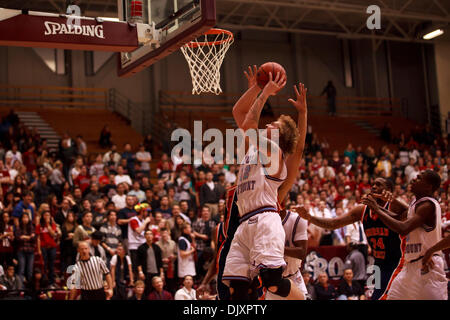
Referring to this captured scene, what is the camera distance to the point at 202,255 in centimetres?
1146

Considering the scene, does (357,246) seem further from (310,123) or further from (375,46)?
(375,46)

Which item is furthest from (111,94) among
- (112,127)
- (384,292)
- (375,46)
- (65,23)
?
(384,292)

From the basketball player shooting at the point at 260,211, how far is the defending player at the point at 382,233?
47.0 inches

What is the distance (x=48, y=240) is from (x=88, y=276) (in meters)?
1.65

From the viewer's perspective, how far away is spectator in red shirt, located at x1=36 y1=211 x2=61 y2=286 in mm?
10961

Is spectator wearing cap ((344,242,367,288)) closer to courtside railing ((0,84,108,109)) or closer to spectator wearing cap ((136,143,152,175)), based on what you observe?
spectator wearing cap ((136,143,152,175))

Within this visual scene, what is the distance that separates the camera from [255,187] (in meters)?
4.80

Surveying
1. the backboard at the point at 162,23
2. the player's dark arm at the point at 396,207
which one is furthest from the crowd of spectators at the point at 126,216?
the player's dark arm at the point at 396,207

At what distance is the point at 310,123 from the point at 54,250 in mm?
14025

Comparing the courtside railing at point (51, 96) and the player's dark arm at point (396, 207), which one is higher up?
the courtside railing at point (51, 96)

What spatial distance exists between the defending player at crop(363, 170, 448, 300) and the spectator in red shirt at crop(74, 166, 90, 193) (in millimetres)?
8808

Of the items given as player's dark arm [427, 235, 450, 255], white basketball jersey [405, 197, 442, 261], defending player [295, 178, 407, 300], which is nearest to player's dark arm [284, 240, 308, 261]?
defending player [295, 178, 407, 300]

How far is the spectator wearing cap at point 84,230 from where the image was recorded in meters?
10.7

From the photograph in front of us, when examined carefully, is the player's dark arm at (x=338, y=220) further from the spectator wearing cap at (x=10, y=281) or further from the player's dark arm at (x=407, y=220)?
the spectator wearing cap at (x=10, y=281)
